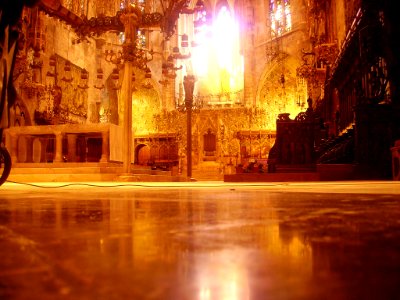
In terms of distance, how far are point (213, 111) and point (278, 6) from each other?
8178 mm

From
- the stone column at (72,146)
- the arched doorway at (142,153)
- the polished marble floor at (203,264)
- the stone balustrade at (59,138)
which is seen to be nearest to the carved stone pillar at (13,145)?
the stone balustrade at (59,138)

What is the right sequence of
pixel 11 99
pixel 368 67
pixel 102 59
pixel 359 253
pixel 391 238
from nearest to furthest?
1. pixel 359 253
2. pixel 391 238
3. pixel 11 99
4. pixel 368 67
5. pixel 102 59

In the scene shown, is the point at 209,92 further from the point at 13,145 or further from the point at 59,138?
the point at 13,145

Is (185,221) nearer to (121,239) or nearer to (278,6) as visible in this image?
(121,239)

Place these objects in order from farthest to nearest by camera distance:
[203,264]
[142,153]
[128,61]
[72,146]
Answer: [142,153]
[72,146]
[128,61]
[203,264]

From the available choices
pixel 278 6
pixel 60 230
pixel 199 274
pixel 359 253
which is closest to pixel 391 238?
pixel 359 253

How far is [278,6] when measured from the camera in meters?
24.6

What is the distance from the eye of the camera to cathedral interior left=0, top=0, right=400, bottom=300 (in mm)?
457

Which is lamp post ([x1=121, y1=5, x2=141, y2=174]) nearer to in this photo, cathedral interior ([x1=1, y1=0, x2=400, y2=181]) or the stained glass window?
cathedral interior ([x1=1, y1=0, x2=400, y2=181])

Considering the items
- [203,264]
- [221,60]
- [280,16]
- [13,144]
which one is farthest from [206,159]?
[203,264]

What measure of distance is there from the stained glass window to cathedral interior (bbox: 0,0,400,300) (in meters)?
0.10

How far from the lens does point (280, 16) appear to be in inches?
Answer: 963

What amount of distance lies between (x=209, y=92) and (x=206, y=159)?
21.4 ft

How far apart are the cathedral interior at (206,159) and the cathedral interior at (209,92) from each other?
0.06 m
